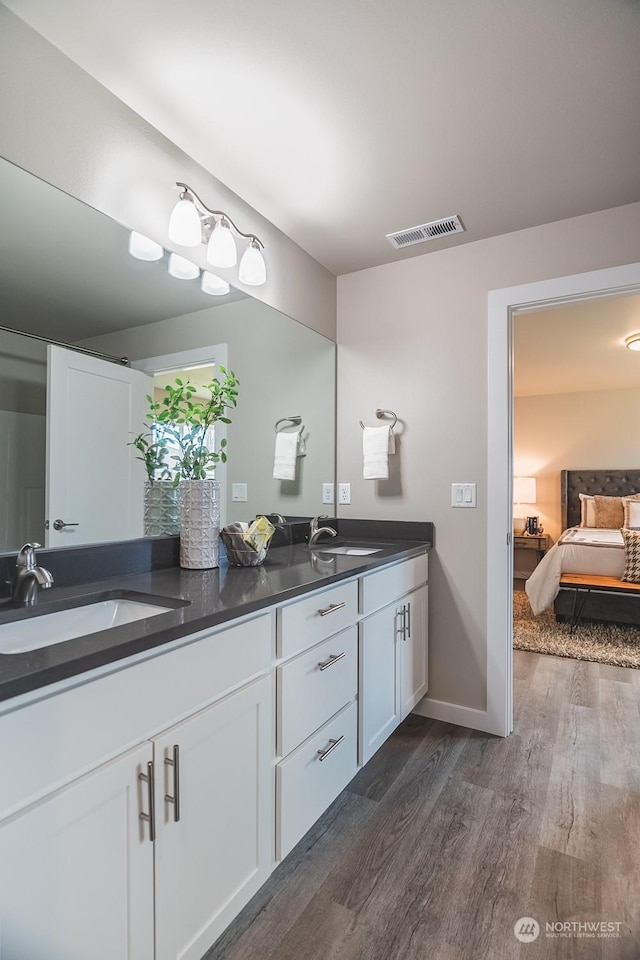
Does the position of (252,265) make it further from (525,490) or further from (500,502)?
(525,490)

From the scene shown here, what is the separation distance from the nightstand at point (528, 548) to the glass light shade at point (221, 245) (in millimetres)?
5081

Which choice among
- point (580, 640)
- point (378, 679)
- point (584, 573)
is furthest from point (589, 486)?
point (378, 679)

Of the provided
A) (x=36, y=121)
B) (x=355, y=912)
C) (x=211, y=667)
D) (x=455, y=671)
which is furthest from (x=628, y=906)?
(x=36, y=121)

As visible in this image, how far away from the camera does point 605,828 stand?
1.71m

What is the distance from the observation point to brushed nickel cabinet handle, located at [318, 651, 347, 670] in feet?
5.09

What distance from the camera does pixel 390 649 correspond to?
6.73 ft

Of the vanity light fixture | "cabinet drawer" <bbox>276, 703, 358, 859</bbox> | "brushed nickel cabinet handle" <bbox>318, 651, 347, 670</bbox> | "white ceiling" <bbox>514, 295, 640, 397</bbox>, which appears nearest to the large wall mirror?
the vanity light fixture

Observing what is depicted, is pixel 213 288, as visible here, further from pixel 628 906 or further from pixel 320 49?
pixel 628 906

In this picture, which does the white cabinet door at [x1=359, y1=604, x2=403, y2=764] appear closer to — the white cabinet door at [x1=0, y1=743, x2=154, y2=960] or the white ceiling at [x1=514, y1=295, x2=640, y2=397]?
the white cabinet door at [x1=0, y1=743, x2=154, y2=960]

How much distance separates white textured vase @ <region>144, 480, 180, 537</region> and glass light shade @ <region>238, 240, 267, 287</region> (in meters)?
0.90

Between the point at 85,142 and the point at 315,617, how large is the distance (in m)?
1.53

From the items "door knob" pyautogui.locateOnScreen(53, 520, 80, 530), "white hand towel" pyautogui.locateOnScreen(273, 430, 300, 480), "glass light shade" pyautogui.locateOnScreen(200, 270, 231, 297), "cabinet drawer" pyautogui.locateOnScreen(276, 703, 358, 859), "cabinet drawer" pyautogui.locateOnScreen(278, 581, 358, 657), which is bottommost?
"cabinet drawer" pyautogui.locateOnScreen(276, 703, 358, 859)

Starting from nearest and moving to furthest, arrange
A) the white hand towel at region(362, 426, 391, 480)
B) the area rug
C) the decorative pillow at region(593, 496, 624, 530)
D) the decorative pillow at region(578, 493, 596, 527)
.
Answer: the white hand towel at region(362, 426, 391, 480) < the area rug < the decorative pillow at region(593, 496, 624, 530) < the decorative pillow at region(578, 493, 596, 527)

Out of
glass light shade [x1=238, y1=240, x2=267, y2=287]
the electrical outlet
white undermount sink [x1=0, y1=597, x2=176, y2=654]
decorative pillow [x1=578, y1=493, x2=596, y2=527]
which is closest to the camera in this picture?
white undermount sink [x1=0, y1=597, x2=176, y2=654]
